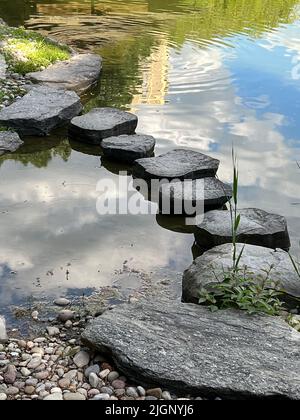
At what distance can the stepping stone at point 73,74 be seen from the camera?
10148 mm

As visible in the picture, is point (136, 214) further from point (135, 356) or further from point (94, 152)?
point (135, 356)

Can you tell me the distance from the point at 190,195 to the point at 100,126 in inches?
92.3

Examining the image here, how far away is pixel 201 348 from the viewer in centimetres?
376

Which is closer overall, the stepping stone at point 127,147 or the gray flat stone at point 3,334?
the gray flat stone at point 3,334

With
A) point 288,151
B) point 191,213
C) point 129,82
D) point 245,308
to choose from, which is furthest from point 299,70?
point 245,308

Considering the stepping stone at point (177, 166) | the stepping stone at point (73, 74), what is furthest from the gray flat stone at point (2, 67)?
the stepping stone at point (177, 166)

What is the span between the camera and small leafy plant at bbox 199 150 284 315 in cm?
418

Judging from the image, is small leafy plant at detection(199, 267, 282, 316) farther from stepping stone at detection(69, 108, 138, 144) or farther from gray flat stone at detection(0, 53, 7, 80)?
gray flat stone at detection(0, 53, 7, 80)

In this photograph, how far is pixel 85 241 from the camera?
562 cm

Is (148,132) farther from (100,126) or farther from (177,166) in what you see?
(177,166)

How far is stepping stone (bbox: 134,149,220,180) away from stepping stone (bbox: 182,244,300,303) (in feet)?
6.35

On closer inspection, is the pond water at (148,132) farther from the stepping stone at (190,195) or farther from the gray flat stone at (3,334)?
the gray flat stone at (3,334)

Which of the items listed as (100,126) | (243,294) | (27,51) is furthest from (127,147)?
(27,51)

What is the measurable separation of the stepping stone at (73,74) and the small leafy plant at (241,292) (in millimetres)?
6401
